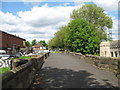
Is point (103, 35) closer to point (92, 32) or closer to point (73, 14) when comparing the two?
point (92, 32)

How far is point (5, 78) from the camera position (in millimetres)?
3590

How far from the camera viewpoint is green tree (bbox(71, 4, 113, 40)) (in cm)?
4659

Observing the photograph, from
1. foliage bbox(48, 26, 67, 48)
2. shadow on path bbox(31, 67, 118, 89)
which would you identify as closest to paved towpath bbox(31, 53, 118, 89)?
shadow on path bbox(31, 67, 118, 89)

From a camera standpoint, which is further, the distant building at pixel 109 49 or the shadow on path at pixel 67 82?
the distant building at pixel 109 49

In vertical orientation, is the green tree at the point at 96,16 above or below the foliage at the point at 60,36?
→ above

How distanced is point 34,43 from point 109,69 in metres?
172

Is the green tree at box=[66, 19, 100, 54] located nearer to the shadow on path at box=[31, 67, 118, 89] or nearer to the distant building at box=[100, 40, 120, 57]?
the distant building at box=[100, 40, 120, 57]

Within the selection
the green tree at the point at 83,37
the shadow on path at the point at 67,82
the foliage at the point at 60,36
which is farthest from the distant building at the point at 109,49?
the shadow on path at the point at 67,82

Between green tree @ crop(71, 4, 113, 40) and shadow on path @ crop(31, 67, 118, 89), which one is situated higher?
green tree @ crop(71, 4, 113, 40)

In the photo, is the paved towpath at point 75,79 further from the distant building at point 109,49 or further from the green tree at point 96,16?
the green tree at point 96,16

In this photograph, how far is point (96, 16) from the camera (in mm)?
46594

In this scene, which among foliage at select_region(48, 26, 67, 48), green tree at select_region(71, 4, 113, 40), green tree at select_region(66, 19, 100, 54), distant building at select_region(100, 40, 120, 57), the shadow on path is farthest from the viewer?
foliage at select_region(48, 26, 67, 48)

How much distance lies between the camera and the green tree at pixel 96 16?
4659 centimetres

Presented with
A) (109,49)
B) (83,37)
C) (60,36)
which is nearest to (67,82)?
(83,37)
